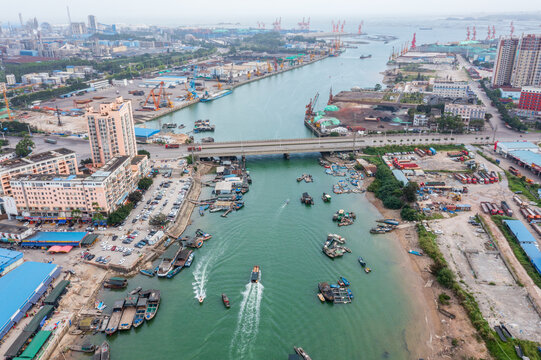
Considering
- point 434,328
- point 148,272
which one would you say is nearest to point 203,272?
point 148,272

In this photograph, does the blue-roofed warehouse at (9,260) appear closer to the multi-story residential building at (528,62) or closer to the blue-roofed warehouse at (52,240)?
the blue-roofed warehouse at (52,240)

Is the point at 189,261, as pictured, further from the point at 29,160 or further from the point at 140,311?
the point at 29,160

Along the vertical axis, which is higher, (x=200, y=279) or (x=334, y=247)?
(x=334, y=247)

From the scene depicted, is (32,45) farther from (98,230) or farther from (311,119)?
(98,230)

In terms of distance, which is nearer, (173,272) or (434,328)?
(434,328)

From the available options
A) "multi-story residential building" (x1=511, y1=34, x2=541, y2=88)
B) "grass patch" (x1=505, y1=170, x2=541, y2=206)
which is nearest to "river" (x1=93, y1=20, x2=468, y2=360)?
"grass patch" (x1=505, y1=170, x2=541, y2=206)

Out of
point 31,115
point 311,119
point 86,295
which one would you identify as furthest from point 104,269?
point 31,115

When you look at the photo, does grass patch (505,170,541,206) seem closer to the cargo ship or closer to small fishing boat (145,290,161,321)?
small fishing boat (145,290,161,321)
